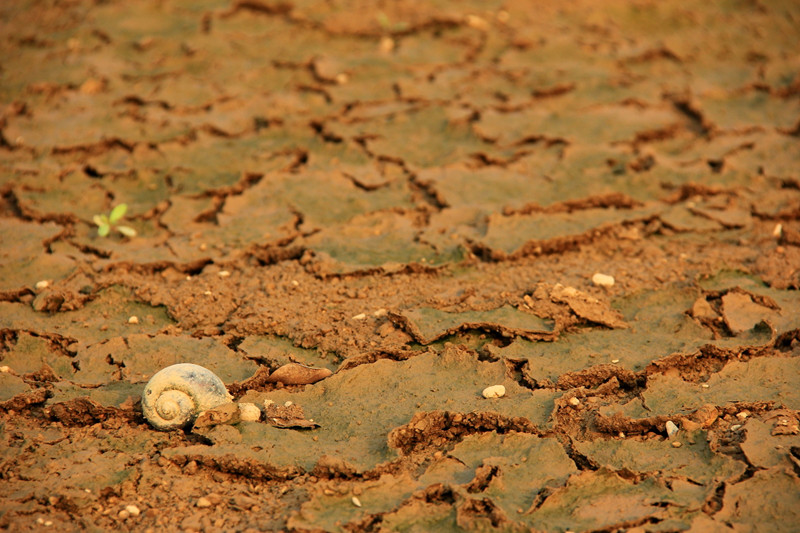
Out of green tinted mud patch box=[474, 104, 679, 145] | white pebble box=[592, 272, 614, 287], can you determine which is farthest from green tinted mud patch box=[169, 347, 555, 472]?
green tinted mud patch box=[474, 104, 679, 145]

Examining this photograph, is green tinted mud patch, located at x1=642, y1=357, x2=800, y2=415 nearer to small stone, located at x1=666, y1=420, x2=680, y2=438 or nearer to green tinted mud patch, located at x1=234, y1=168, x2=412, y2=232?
small stone, located at x1=666, y1=420, x2=680, y2=438

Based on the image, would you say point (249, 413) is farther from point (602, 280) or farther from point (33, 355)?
point (602, 280)

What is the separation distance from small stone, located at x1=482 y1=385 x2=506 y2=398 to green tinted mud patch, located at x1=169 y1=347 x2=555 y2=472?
0.02 m

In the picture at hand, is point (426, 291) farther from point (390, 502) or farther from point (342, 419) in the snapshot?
point (390, 502)

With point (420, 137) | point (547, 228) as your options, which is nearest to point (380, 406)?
point (547, 228)

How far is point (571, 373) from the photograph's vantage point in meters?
2.80

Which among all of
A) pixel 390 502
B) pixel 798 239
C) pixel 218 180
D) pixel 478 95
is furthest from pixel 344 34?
pixel 390 502

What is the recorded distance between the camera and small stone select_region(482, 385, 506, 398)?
270 cm

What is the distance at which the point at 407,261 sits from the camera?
3.53m

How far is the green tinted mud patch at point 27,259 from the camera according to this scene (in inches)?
133

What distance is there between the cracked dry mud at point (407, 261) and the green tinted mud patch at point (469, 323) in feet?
0.04

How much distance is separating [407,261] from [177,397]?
4.36ft

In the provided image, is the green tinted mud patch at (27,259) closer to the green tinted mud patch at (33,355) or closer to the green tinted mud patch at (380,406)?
the green tinted mud patch at (33,355)

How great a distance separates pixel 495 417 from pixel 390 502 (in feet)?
1.61
